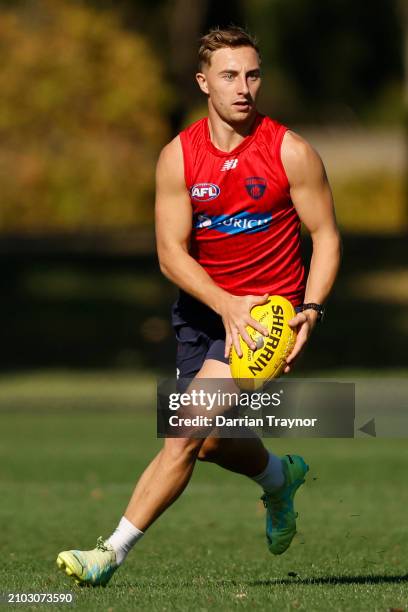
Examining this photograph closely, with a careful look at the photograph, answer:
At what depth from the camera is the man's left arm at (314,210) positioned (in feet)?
25.0

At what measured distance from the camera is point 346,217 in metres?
44.8

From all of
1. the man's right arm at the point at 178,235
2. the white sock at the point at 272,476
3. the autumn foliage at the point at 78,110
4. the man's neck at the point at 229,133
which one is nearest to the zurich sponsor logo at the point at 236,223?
the man's right arm at the point at 178,235

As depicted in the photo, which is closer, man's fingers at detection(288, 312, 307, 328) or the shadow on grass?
man's fingers at detection(288, 312, 307, 328)

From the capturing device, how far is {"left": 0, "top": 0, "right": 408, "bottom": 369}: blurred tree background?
28594 mm

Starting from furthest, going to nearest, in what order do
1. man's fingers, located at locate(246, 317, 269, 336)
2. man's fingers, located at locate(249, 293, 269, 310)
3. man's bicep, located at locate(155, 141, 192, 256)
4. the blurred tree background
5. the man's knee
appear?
1. the blurred tree background
2. the man's knee
3. man's bicep, located at locate(155, 141, 192, 256)
4. man's fingers, located at locate(249, 293, 269, 310)
5. man's fingers, located at locate(246, 317, 269, 336)

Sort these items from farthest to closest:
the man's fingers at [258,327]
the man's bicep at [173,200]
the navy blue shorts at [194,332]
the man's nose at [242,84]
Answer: the navy blue shorts at [194,332]
the man's bicep at [173,200]
the man's nose at [242,84]
the man's fingers at [258,327]

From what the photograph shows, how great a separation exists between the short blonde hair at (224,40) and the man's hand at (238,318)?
119cm

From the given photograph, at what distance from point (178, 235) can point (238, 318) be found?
1.95ft

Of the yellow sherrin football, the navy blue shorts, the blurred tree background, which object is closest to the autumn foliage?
the blurred tree background

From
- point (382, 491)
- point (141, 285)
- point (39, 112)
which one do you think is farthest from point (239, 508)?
point (141, 285)

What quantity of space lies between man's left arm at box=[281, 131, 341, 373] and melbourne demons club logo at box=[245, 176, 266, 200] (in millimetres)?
135

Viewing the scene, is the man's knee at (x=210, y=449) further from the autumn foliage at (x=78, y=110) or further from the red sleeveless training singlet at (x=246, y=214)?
the autumn foliage at (x=78, y=110)

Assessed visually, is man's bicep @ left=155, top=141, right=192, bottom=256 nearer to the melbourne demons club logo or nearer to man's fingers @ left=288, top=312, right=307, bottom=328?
the melbourne demons club logo

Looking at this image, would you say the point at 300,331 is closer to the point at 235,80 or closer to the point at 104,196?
the point at 235,80
